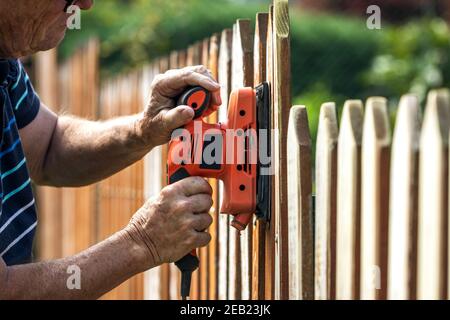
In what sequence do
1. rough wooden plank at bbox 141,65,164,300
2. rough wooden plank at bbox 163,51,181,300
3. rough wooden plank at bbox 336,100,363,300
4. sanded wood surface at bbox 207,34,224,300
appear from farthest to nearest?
rough wooden plank at bbox 141,65,164,300
rough wooden plank at bbox 163,51,181,300
sanded wood surface at bbox 207,34,224,300
rough wooden plank at bbox 336,100,363,300

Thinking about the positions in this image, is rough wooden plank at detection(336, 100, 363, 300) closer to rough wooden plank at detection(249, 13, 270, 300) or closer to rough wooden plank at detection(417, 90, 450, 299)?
rough wooden plank at detection(417, 90, 450, 299)

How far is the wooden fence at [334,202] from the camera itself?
6.19 feet

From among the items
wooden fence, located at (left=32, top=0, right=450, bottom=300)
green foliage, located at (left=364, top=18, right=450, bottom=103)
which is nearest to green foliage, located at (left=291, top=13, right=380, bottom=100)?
green foliage, located at (left=364, top=18, right=450, bottom=103)

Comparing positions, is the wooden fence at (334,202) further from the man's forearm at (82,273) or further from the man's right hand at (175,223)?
the man's forearm at (82,273)

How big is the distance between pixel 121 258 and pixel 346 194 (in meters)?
0.77

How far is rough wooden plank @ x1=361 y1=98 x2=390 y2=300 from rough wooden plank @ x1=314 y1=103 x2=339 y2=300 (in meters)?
0.16

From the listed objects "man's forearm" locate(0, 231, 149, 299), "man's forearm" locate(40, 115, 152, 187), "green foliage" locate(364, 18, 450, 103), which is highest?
"green foliage" locate(364, 18, 450, 103)

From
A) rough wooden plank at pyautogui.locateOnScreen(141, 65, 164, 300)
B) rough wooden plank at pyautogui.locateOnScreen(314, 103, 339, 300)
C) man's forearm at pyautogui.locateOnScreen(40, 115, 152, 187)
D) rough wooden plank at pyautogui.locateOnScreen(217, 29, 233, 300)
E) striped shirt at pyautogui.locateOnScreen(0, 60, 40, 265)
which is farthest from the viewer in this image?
rough wooden plank at pyautogui.locateOnScreen(141, 65, 164, 300)

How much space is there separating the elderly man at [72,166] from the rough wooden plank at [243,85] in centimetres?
36

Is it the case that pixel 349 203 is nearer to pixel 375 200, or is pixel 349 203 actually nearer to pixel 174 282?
pixel 375 200

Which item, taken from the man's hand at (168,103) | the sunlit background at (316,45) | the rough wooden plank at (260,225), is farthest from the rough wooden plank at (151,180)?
the sunlit background at (316,45)

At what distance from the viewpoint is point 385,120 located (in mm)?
2057

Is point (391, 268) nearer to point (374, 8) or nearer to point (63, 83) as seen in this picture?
point (374, 8)

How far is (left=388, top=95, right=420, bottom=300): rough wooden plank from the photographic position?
191cm
